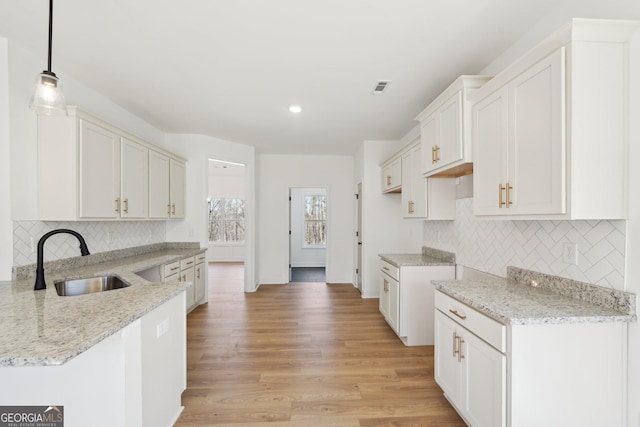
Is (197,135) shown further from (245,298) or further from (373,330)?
(373,330)

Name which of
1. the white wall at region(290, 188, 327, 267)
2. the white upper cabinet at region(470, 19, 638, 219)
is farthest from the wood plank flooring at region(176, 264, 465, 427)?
the white wall at region(290, 188, 327, 267)

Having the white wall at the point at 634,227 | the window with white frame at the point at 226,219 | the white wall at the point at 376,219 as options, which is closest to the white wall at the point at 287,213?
the white wall at the point at 376,219

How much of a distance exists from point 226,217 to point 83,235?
21.2ft

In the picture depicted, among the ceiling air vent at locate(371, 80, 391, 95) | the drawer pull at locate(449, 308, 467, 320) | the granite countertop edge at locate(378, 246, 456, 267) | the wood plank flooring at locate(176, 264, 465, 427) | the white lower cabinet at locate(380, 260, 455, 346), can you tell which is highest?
the ceiling air vent at locate(371, 80, 391, 95)

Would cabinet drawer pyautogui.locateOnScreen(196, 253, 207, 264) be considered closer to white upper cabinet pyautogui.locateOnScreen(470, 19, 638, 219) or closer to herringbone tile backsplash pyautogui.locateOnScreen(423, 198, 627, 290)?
herringbone tile backsplash pyautogui.locateOnScreen(423, 198, 627, 290)

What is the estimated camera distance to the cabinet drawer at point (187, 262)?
4.08 m

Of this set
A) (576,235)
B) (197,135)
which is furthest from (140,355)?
(197,135)

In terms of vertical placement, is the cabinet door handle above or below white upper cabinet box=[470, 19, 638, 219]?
below

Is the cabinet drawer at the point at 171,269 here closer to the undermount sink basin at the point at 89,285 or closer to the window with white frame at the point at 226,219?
the undermount sink basin at the point at 89,285

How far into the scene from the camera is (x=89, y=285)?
2.60m

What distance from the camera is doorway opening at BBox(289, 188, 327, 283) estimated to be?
8.68m

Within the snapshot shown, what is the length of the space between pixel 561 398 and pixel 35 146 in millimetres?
3996

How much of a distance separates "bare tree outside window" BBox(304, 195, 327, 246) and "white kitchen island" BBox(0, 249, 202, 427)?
6.93m

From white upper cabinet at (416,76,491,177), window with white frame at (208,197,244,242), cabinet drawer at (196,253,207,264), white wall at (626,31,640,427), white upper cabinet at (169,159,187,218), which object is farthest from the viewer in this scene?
window with white frame at (208,197,244,242)
